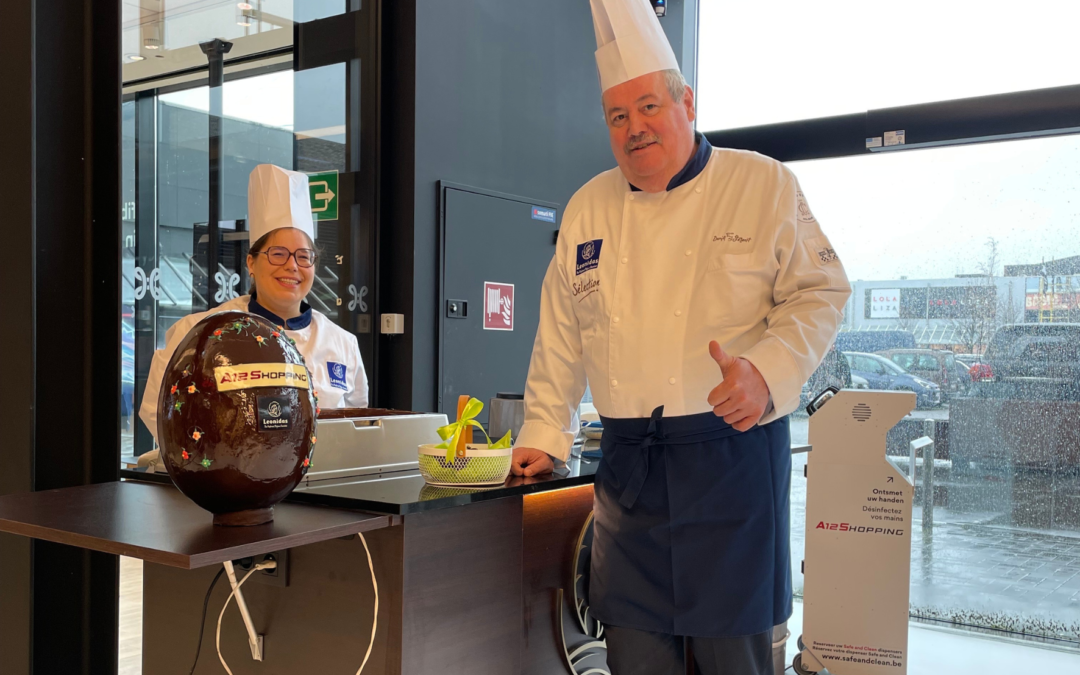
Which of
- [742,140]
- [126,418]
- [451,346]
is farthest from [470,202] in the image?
[126,418]

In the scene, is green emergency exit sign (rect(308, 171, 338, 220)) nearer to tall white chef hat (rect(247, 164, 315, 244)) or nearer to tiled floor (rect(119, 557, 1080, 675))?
tall white chef hat (rect(247, 164, 315, 244))

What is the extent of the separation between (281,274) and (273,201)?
22 cm

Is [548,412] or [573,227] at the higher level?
[573,227]

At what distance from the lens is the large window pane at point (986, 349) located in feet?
12.4

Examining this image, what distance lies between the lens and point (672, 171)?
66.6 inches

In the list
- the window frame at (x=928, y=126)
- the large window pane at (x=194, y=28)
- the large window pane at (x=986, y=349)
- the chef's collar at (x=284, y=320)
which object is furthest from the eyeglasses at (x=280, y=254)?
the large window pane at (x=986, y=349)

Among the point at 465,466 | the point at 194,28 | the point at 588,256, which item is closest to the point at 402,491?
the point at 465,466

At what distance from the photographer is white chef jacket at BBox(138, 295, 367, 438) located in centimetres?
245

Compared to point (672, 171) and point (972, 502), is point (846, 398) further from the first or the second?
point (672, 171)

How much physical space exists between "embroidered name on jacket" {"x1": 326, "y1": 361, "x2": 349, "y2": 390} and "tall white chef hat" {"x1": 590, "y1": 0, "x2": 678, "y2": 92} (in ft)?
4.44

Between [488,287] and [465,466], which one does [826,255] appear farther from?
[488,287]

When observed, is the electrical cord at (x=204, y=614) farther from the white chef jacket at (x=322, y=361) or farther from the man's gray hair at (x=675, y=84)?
the man's gray hair at (x=675, y=84)

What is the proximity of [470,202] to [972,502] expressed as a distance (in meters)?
2.62

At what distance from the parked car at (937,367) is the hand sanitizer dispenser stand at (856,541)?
45.8 inches
